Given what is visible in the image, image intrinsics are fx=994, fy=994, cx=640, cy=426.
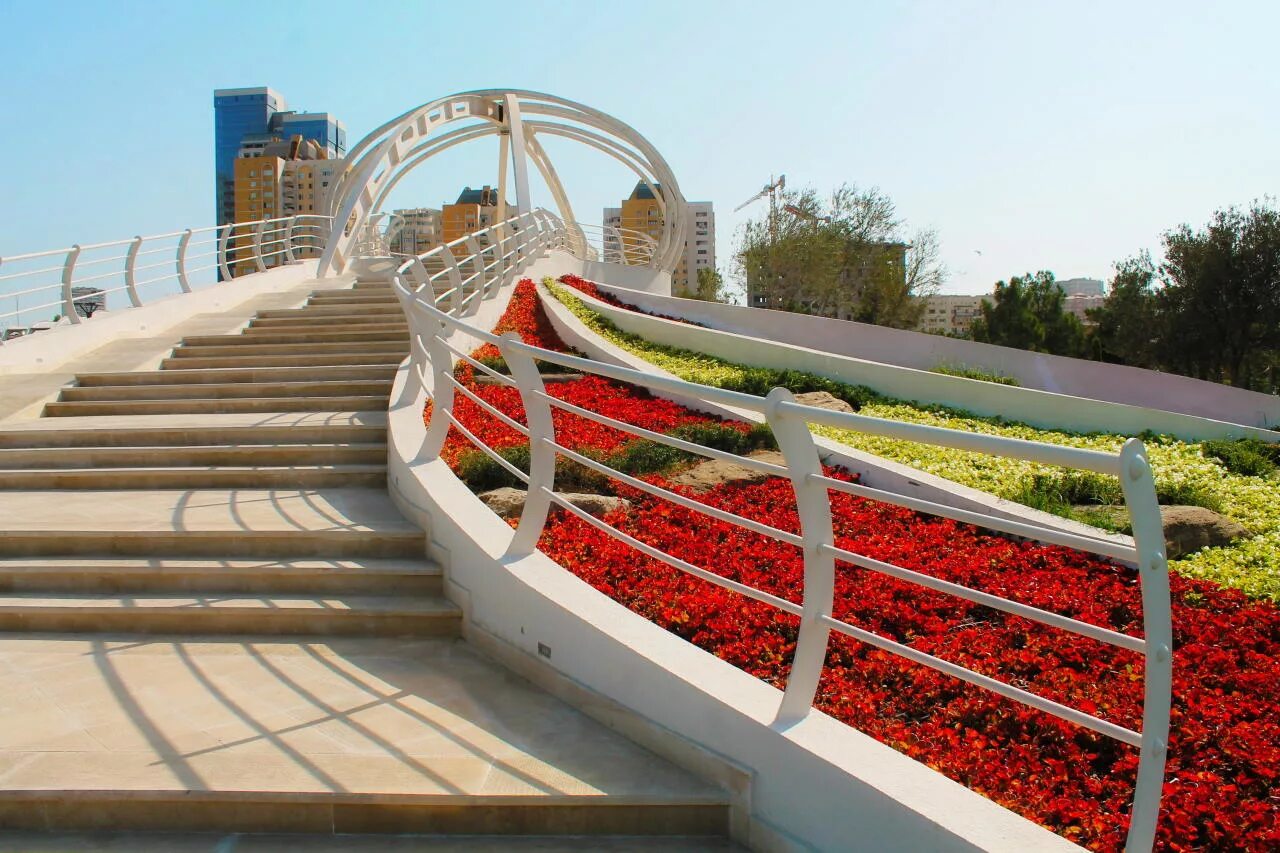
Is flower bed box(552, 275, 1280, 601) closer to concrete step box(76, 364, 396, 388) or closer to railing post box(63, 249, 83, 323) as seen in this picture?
concrete step box(76, 364, 396, 388)

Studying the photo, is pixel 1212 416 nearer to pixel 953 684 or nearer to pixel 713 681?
pixel 953 684

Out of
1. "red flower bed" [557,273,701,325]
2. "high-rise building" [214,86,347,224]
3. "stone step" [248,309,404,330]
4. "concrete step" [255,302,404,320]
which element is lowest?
"stone step" [248,309,404,330]

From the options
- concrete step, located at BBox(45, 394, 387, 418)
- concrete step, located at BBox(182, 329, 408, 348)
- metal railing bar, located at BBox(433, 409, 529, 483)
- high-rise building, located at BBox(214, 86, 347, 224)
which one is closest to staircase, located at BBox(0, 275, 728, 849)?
concrete step, located at BBox(45, 394, 387, 418)

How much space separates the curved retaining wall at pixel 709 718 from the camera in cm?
290

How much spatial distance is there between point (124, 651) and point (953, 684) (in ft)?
13.3

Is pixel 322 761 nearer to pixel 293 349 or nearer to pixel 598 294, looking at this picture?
pixel 293 349

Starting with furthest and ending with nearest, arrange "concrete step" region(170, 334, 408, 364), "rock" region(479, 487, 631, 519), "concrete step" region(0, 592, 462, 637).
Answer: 1. "concrete step" region(170, 334, 408, 364)
2. "rock" region(479, 487, 631, 519)
3. "concrete step" region(0, 592, 462, 637)

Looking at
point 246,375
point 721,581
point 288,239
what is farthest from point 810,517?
point 288,239

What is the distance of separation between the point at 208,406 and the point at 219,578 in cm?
479

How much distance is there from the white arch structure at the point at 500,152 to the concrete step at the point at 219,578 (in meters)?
16.1

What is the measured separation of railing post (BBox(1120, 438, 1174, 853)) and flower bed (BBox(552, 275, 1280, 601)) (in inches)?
162

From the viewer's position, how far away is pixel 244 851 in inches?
133

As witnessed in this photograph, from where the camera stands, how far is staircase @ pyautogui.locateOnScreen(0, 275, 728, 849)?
3508 millimetres

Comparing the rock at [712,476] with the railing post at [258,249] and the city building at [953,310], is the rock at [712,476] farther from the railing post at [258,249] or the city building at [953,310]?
the city building at [953,310]
